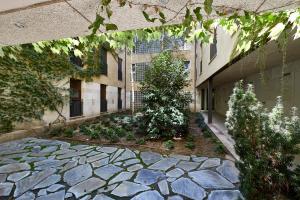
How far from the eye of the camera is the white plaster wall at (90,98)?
12.4 metres

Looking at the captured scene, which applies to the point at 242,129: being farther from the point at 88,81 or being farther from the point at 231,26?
the point at 88,81

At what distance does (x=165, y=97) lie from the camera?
7664mm

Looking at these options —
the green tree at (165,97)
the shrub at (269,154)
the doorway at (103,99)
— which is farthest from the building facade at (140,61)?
the shrub at (269,154)

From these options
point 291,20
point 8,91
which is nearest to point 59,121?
point 8,91

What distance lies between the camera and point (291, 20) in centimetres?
186

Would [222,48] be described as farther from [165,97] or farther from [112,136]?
[112,136]

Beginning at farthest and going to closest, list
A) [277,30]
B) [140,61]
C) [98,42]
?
[140,61] → [98,42] → [277,30]

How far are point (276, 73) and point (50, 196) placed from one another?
658 centimetres

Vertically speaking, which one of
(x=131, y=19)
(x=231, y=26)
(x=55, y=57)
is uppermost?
(x=55, y=57)

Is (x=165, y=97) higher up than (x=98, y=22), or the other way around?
(x=98, y=22)

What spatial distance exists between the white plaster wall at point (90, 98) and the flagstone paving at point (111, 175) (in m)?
6.20

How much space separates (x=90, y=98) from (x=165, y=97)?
268 inches

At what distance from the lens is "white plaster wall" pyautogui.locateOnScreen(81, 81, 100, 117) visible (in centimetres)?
1242

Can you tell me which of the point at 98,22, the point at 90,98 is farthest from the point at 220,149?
the point at 90,98
